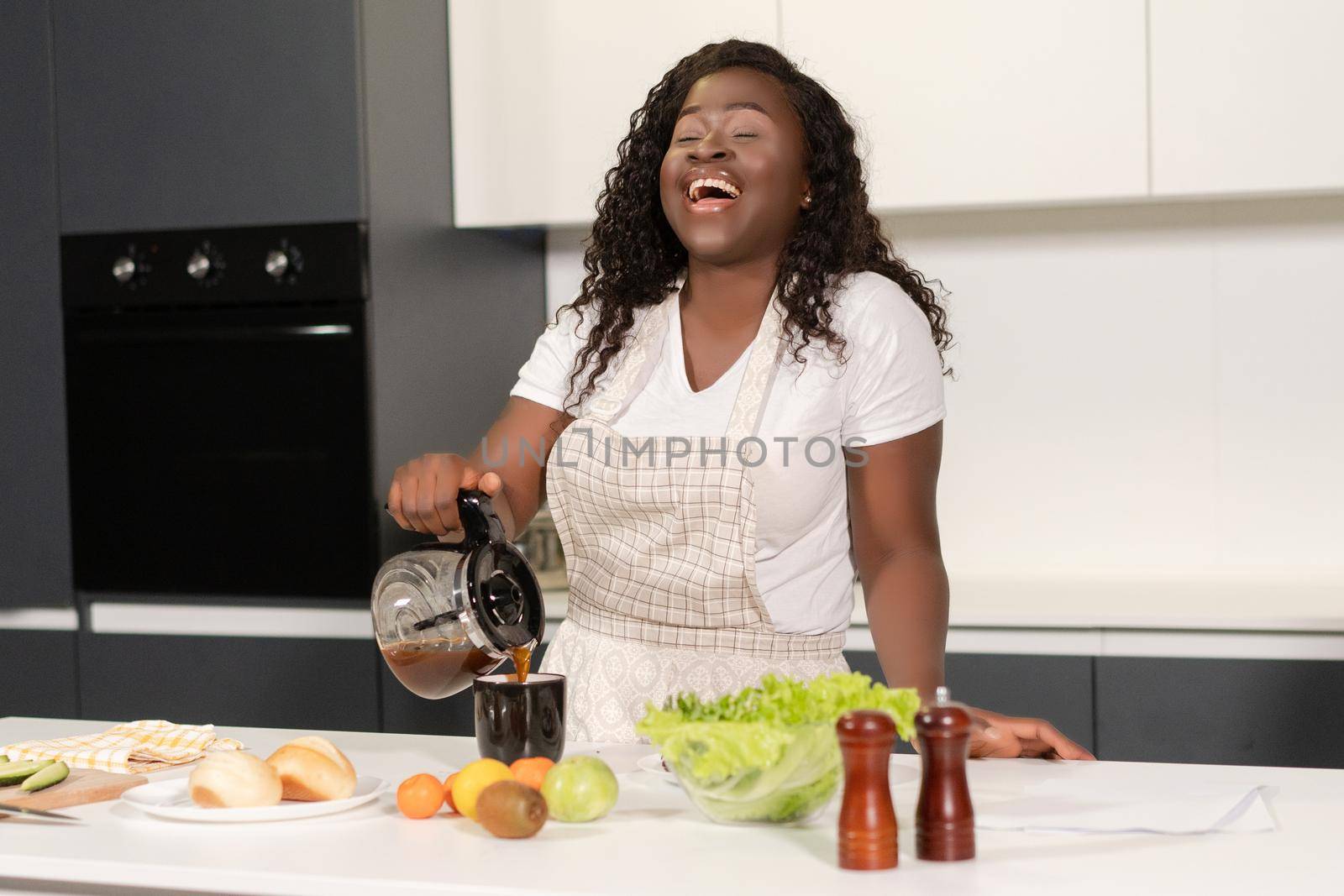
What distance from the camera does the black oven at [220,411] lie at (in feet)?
8.03

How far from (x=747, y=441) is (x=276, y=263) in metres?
1.18

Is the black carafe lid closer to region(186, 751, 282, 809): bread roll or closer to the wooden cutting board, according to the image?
region(186, 751, 282, 809): bread roll

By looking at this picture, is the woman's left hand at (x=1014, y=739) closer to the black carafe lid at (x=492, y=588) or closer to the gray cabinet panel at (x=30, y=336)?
the black carafe lid at (x=492, y=588)

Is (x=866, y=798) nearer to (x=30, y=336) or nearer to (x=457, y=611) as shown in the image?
(x=457, y=611)

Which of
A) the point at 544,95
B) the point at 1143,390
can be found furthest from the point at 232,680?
the point at 1143,390

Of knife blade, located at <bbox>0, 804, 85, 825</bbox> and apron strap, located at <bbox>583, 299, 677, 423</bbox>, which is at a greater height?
apron strap, located at <bbox>583, 299, 677, 423</bbox>

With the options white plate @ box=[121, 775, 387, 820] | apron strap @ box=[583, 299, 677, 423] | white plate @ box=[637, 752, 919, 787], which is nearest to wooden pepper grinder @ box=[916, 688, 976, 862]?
white plate @ box=[637, 752, 919, 787]

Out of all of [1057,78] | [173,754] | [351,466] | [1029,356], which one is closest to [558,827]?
[173,754]

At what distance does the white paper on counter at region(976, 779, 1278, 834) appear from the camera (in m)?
1.05

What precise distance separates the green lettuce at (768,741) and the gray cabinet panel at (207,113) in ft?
5.26

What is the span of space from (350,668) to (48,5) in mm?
1285

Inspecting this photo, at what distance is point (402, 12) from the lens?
2529 mm

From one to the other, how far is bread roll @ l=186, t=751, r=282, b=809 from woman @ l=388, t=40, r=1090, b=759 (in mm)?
421

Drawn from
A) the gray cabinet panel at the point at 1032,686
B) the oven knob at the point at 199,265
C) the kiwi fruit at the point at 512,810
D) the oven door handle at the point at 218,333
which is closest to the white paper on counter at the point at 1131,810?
the kiwi fruit at the point at 512,810
